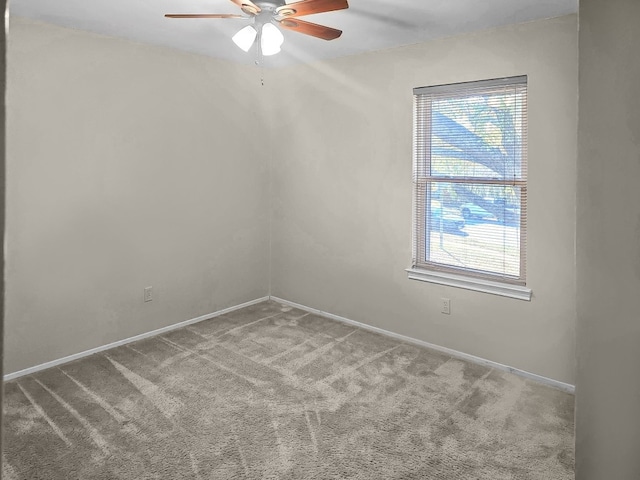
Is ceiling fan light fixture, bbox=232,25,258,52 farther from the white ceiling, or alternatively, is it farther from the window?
the window

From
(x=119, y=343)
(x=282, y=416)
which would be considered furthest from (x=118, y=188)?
(x=282, y=416)

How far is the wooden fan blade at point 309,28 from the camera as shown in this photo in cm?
242

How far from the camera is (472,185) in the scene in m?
3.26

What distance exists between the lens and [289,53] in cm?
382

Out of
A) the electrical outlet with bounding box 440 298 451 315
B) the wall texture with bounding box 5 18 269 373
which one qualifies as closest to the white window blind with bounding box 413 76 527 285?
the electrical outlet with bounding box 440 298 451 315

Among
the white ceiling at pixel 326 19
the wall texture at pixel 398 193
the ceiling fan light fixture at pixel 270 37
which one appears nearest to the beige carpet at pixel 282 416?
the wall texture at pixel 398 193

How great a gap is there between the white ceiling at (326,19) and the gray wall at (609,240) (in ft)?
6.84

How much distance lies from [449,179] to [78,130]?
2768 millimetres

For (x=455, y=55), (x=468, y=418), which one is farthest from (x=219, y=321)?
(x=455, y=55)

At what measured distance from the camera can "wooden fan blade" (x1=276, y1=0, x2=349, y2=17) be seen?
2.11 metres

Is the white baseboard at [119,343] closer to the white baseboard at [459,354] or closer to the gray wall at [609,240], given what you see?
the white baseboard at [459,354]

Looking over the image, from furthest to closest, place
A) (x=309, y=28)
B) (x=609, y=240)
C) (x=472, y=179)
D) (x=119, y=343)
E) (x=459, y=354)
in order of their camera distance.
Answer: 1. (x=119, y=343)
2. (x=459, y=354)
3. (x=472, y=179)
4. (x=309, y=28)
5. (x=609, y=240)

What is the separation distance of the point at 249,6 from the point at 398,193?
1.89 metres

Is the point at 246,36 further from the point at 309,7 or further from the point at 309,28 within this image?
the point at 309,7
